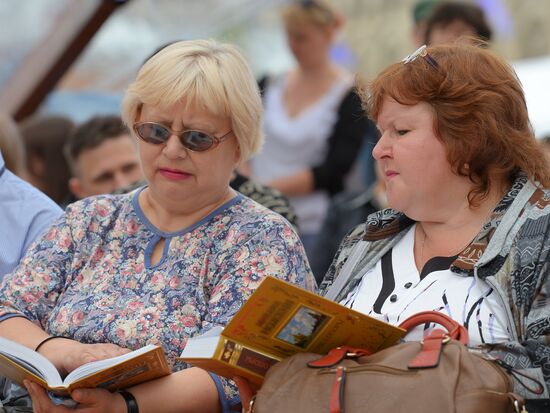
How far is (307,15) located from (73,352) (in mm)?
3724

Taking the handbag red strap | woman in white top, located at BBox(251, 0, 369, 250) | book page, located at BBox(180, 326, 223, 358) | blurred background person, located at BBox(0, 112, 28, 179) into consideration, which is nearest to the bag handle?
the handbag red strap

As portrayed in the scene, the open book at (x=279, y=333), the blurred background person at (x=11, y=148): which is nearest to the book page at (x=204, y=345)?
the open book at (x=279, y=333)

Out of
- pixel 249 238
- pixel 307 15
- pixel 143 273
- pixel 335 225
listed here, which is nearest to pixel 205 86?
pixel 249 238

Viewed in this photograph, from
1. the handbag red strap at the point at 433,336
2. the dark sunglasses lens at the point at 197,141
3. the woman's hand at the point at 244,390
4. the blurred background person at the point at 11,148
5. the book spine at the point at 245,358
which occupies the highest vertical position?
the dark sunglasses lens at the point at 197,141

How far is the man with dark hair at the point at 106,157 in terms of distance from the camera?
5.46 m

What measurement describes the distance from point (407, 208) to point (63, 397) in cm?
115

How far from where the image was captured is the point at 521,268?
304cm

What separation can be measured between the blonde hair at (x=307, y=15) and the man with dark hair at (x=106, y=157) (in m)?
1.56

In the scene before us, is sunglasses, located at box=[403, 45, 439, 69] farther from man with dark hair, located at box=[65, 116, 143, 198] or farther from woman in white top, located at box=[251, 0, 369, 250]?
woman in white top, located at box=[251, 0, 369, 250]

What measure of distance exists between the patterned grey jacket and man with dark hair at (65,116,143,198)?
2.59 meters

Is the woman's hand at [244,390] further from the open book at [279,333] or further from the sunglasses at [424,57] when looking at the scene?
the sunglasses at [424,57]

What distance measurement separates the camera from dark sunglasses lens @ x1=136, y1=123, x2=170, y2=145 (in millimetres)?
3574

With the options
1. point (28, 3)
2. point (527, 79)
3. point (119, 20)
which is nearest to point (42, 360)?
point (28, 3)

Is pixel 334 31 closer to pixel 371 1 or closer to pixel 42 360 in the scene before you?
pixel 42 360
